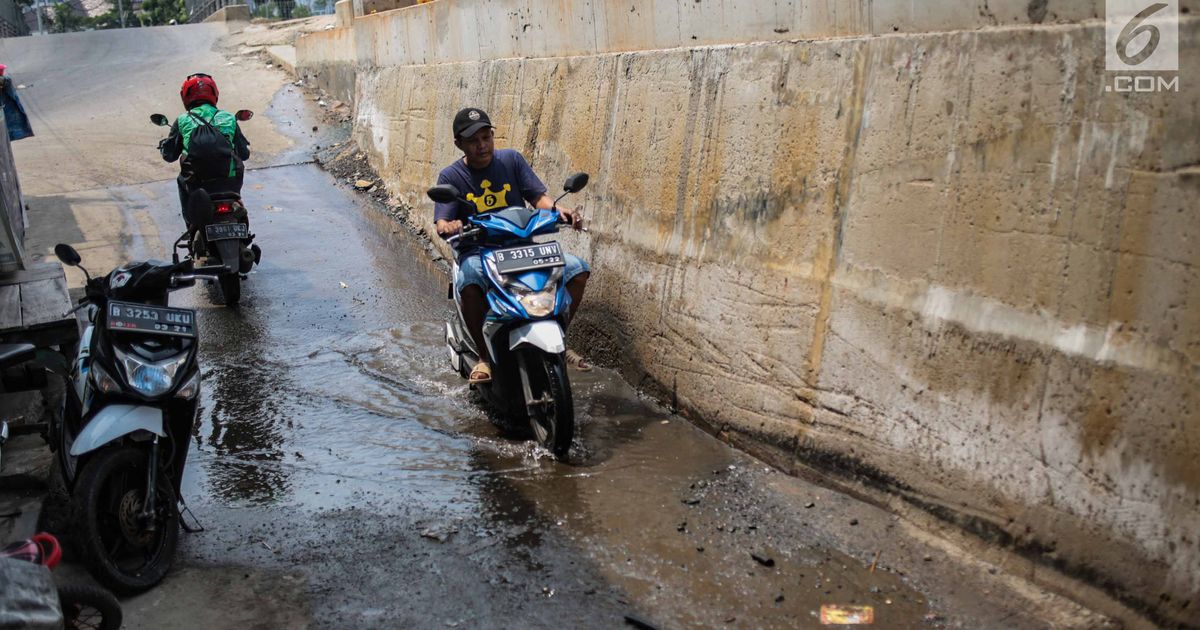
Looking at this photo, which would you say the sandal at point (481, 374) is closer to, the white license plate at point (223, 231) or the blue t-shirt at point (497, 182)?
the blue t-shirt at point (497, 182)

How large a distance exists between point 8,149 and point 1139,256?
821 centimetres

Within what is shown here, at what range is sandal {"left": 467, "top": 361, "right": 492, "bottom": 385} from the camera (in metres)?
6.00

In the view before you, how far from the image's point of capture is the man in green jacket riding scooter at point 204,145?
8.46 m

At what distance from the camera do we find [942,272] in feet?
14.2

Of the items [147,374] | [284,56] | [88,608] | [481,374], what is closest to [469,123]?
[481,374]

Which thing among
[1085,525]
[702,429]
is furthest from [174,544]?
[1085,525]

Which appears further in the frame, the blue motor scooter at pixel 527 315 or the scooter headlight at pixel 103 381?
the blue motor scooter at pixel 527 315

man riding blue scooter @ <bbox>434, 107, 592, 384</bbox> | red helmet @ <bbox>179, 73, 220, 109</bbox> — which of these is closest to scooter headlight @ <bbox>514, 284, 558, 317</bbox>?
man riding blue scooter @ <bbox>434, 107, 592, 384</bbox>

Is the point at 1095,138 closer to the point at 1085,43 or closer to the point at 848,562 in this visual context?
the point at 1085,43

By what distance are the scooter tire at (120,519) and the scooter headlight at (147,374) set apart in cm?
26

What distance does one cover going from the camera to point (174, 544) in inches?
170

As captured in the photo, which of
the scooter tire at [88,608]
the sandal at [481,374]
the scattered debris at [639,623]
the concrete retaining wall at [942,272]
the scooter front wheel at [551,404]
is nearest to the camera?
the scooter tire at [88,608]

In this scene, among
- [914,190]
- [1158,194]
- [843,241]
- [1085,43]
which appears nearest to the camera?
[1158,194]

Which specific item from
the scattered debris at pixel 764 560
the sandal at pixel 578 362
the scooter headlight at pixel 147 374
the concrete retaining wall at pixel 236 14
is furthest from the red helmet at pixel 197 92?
the concrete retaining wall at pixel 236 14
